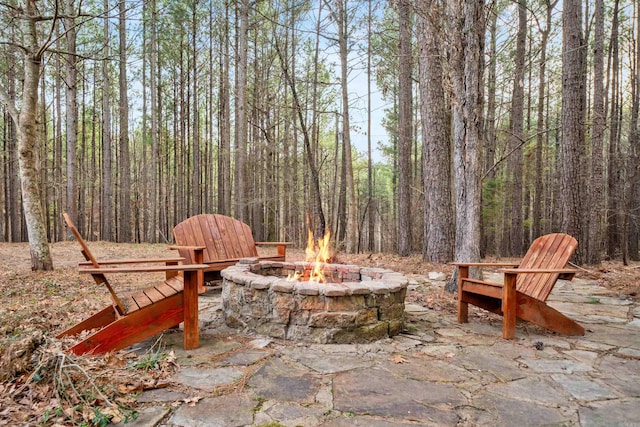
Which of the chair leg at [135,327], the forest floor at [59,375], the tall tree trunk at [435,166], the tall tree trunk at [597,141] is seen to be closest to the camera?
the forest floor at [59,375]

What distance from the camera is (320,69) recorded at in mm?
15078

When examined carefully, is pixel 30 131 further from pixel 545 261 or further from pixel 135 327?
pixel 545 261

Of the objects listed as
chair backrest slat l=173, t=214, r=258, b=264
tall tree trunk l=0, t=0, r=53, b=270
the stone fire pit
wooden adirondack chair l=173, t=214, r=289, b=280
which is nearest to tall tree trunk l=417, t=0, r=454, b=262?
wooden adirondack chair l=173, t=214, r=289, b=280

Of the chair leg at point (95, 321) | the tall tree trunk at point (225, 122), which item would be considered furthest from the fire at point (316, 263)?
Answer: the tall tree trunk at point (225, 122)

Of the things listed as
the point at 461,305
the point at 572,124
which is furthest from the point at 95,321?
the point at 572,124

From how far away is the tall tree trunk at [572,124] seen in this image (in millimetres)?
7027

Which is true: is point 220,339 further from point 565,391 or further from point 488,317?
point 488,317

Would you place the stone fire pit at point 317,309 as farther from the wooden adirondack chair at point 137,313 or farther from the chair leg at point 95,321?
the chair leg at point 95,321

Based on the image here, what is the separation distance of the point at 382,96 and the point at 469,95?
1.63m

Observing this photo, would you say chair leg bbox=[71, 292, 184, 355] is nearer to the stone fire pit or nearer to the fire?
the stone fire pit

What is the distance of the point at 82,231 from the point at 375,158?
15604 mm

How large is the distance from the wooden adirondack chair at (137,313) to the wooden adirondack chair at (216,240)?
1771mm

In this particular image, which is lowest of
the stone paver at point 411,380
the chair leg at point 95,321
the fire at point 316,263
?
the stone paver at point 411,380

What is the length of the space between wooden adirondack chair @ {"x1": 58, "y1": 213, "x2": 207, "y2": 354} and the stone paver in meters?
0.26
